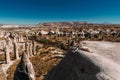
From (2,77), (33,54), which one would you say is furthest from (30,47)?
(2,77)

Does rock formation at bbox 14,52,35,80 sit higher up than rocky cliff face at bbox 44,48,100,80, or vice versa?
rocky cliff face at bbox 44,48,100,80

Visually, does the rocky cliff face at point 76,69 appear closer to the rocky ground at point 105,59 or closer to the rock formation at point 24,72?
the rocky ground at point 105,59

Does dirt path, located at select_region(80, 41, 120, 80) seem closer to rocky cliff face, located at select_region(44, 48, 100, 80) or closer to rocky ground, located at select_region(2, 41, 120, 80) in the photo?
rocky ground, located at select_region(2, 41, 120, 80)

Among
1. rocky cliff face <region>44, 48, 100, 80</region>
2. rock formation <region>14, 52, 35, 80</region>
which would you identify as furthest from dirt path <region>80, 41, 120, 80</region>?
rock formation <region>14, 52, 35, 80</region>

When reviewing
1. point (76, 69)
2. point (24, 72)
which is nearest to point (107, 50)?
point (76, 69)

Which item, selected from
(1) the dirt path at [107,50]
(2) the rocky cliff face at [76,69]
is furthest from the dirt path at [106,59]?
(2) the rocky cliff face at [76,69]

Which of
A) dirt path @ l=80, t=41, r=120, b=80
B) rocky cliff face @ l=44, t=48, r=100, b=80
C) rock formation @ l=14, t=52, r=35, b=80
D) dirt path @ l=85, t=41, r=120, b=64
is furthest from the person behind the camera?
rock formation @ l=14, t=52, r=35, b=80

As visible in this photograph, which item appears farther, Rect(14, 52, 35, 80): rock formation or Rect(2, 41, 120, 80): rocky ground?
Rect(14, 52, 35, 80): rock formation

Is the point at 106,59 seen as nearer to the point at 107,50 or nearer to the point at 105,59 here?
the point at 105,59

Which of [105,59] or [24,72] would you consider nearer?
[105,59]

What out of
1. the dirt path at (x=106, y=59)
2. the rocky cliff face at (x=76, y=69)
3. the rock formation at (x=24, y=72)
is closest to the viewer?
the dirt path at (x=106, y=59)

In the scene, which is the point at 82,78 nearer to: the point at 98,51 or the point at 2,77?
the point at 98,51
